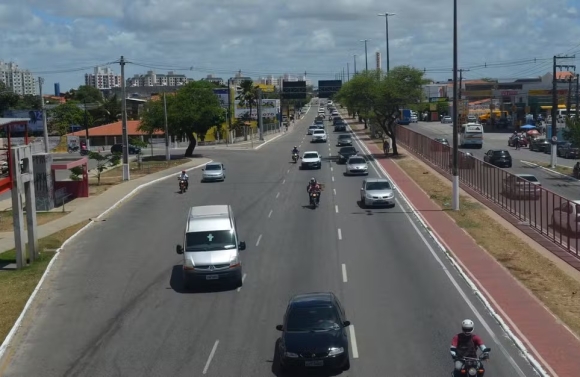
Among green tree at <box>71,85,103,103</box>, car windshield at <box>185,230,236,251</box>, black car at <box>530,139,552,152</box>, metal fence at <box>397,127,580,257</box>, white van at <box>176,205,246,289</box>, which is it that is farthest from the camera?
green tree at <box>71,85,103,103</box>

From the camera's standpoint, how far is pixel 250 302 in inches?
874

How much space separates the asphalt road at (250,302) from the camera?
1700 centimetres

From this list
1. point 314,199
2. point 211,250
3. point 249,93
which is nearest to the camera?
point 211,250

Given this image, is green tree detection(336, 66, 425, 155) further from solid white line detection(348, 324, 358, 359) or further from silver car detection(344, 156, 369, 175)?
solid white line detection(348, 324, 358, 359)

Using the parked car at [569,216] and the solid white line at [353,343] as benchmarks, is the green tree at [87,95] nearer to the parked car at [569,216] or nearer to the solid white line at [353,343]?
the parked car at [569,216]

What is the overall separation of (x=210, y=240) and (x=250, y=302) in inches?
119

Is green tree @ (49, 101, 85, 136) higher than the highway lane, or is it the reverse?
green tree @ (49, 101, 85, 136)

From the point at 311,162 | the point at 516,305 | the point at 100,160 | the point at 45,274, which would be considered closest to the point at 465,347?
the point at 516,305

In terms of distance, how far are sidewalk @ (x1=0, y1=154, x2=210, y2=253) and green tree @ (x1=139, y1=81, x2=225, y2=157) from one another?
608 inches

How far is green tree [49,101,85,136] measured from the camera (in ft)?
414

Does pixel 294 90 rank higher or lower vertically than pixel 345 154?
higher

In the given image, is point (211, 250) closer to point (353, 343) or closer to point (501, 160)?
point (353, 343)

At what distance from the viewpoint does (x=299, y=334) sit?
1616 cm

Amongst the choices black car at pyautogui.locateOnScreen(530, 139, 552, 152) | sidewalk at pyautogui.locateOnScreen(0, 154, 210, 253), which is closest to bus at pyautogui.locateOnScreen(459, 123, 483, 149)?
black car at pyautogui.locateOnScreen(530, 139, 552, 152)
